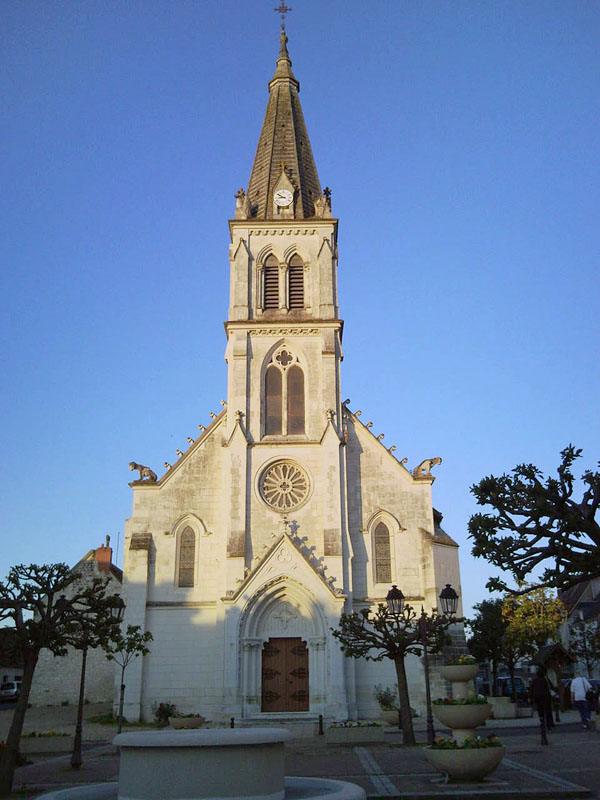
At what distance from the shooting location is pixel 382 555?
33.5 metres

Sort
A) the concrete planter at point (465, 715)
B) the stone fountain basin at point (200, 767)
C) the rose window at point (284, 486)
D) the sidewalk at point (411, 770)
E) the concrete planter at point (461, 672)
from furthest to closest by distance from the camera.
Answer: the rose window at point (284, 486), the concrete planter at point (461, 672), the concrete planter at point (465, 715), the sidewalk at point (411, 770), the stone fountain basin at point (200, 767)

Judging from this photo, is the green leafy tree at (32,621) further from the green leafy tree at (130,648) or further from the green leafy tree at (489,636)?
the green leafy tree at (489,636)

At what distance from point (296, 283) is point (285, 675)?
59.4 ft

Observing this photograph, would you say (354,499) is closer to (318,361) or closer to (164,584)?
(318,361)

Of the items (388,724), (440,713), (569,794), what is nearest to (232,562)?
(388,724)

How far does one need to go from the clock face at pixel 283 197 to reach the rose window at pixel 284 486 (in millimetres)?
13922

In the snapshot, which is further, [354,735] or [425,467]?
[425,467]

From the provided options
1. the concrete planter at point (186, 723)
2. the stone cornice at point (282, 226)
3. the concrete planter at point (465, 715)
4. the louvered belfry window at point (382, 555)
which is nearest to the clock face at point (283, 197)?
the stone cornice at point (282, 226)

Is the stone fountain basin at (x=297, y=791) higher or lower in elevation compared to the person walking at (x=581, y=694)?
lower

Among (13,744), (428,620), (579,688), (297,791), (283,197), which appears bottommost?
(297,791)

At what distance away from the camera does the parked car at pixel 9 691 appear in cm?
5597

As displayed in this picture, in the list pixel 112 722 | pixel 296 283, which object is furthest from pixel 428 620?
pixel 296 283

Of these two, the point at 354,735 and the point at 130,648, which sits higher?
the point at 130,648

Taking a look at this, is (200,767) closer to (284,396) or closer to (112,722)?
(112,722)
